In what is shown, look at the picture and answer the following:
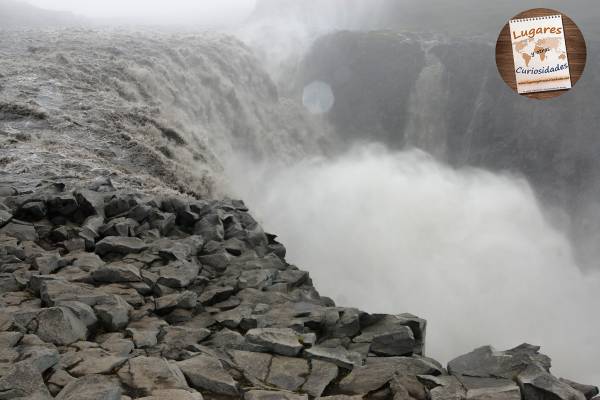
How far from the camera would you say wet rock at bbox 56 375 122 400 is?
448 cm

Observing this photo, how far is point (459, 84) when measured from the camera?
164 ft

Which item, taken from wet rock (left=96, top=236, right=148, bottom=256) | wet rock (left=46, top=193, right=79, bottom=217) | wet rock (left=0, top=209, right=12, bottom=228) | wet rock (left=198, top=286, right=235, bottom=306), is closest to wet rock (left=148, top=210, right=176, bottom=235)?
wet rock (left=96, top=236, right=148, bottom=256)

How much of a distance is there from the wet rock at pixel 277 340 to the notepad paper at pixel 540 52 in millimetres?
5712

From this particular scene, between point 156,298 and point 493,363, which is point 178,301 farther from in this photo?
point 493,363

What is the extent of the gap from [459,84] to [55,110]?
137 feet

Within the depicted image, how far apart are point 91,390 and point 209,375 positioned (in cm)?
127

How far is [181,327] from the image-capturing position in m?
7.00

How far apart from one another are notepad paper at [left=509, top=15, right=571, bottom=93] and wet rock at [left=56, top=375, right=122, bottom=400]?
7.63m

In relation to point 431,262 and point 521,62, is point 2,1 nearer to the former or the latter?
point 431,262

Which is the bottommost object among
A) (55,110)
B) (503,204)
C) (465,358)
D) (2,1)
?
(465,358)

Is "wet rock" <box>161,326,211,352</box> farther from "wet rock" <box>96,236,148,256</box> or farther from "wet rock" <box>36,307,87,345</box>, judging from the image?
"wet rock" <box>96,236,148,256</box>

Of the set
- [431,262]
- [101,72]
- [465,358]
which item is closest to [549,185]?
[431,262]

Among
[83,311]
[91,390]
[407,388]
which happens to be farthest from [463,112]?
[91,390]

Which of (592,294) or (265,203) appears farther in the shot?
(592,294)
